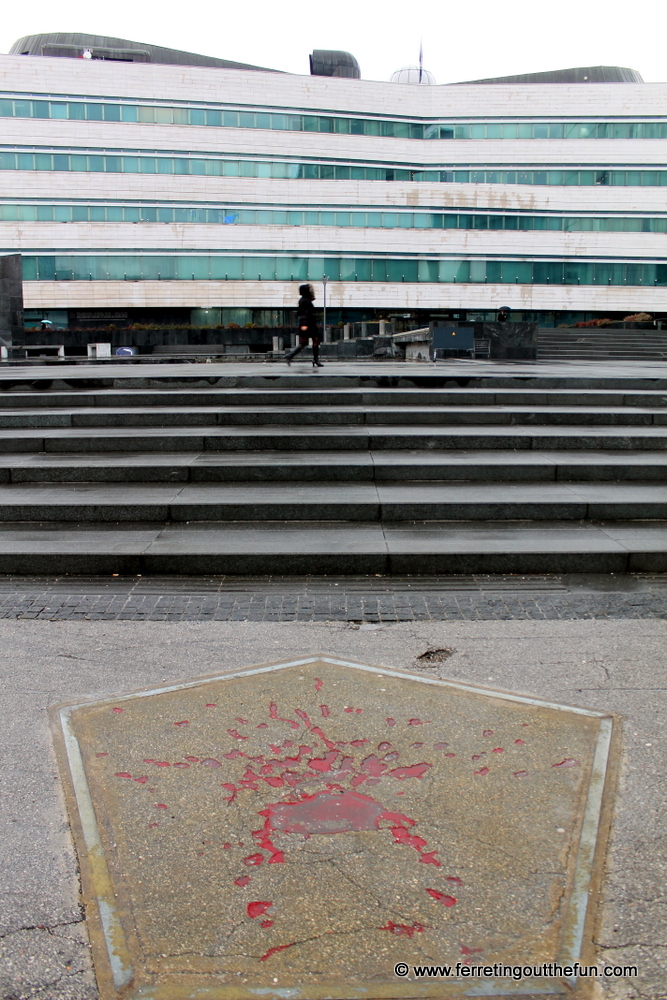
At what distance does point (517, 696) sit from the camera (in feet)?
16.7

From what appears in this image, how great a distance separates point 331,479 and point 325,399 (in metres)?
3.23

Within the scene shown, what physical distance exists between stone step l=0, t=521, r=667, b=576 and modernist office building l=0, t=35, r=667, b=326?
5583 centimetres

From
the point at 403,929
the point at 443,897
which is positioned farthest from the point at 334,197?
the point at 403,929

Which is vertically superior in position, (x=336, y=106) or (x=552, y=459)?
(x=336, y=106)

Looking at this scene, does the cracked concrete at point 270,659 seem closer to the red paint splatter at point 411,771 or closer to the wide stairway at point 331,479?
the red paint splatter at point 411,771

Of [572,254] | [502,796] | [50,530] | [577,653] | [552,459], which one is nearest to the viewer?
[502,796]

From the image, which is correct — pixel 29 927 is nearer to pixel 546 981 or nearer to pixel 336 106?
pixel 546 981

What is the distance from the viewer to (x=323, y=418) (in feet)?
39.4

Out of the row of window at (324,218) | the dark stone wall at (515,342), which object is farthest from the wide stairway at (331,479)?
the row of window at (324,218)

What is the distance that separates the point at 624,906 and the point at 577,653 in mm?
2716

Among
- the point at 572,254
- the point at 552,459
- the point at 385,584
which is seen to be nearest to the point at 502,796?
the point at 385,584

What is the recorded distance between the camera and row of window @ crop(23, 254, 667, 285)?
59.4m

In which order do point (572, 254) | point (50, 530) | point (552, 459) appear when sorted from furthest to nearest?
point (572, 254), point (552, 459), point (50, 530)

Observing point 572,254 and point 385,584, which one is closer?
point 385,584
